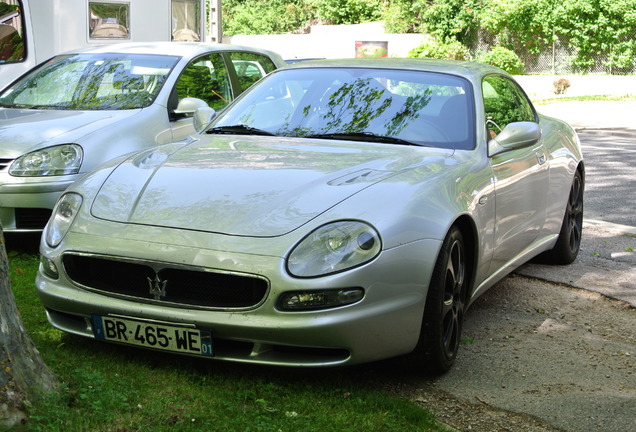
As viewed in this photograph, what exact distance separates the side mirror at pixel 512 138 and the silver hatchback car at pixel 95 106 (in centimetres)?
266

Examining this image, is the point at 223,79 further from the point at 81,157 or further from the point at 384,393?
the point at 384,393

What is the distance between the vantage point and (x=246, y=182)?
438 centimetres

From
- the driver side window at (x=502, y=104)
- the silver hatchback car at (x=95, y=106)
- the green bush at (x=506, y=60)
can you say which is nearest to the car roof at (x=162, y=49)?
the silver hatchback car at (x=95, y=106)

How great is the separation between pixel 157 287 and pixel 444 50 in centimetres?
3011

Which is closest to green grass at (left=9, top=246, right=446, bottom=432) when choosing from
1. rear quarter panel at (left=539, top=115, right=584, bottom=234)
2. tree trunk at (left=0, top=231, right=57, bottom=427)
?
tree trunk at (left=0, top=231, right=57, bottom=427)

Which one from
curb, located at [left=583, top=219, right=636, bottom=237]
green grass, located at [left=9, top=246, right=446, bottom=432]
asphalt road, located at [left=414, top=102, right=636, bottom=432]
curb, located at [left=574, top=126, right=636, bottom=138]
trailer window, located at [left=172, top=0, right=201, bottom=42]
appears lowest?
curb, located at [left=574, top=126, right=636, bottom=138]

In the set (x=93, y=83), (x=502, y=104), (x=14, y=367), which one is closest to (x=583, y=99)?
(x=93, y=83)

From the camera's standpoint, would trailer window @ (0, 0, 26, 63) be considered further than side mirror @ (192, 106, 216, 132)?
Yes

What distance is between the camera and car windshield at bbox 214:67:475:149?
5133 mm

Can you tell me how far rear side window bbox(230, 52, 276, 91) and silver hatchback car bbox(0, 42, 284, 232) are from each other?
0.01 metres

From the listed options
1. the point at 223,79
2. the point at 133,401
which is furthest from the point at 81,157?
the point at 133,401

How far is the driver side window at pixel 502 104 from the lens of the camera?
5602 mm

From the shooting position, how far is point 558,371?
457 cm

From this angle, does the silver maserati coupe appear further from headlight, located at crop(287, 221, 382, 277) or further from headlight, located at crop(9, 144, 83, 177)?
headlight, located at crop(9, 144, 83, 177)
